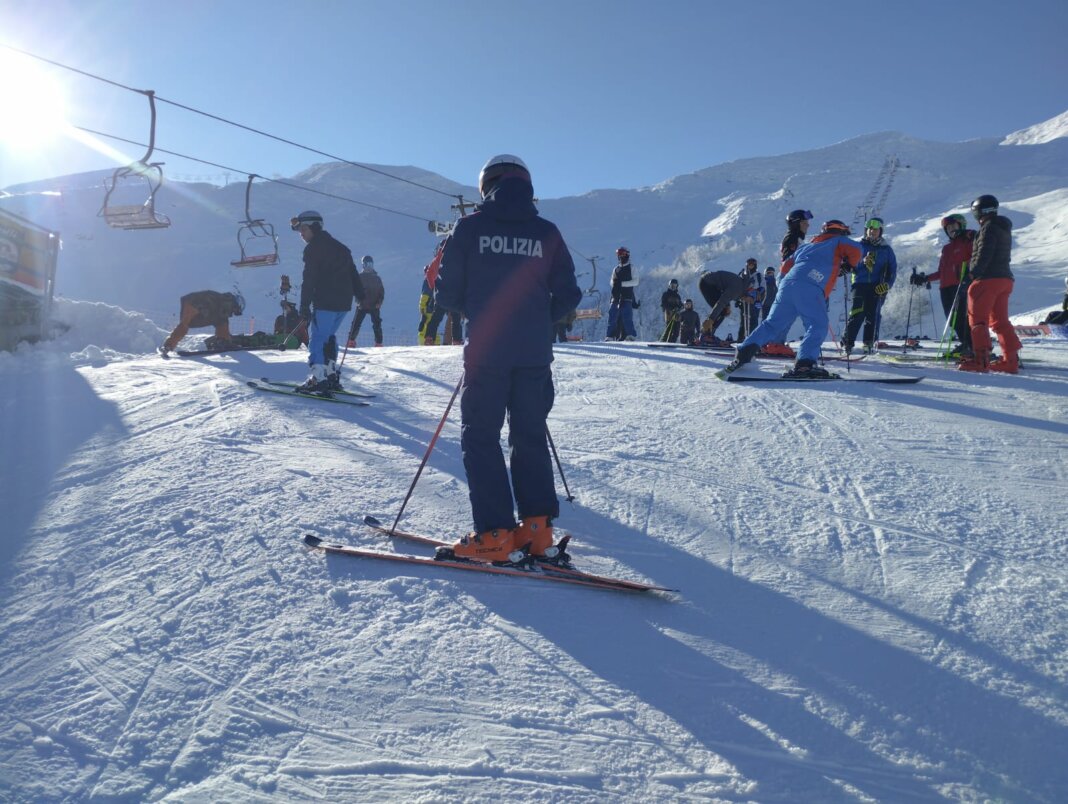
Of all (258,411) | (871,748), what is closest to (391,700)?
(871,748)

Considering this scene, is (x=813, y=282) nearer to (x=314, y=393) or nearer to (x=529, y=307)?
(x=529, y=307)

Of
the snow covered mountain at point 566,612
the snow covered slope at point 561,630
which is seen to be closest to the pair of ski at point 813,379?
A: the snow covered mountain at point 566,612

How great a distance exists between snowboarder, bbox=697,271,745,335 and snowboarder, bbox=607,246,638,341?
2323 millimetres

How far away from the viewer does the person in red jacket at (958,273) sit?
27.2 ft

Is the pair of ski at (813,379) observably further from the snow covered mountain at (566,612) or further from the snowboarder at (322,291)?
the snowboarder at (322,291)

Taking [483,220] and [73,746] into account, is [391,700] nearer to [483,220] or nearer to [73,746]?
[73,746]

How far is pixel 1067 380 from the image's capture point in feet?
21.9

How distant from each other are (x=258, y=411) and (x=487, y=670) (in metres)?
4.36

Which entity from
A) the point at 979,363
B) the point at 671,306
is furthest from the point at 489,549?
the point at 671,306

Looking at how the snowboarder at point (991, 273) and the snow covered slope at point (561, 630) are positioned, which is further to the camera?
the snowboarder at point (991, 273)

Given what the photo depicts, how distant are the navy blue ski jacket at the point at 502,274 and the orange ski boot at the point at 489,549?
2.55 ft

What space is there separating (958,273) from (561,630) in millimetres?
8539

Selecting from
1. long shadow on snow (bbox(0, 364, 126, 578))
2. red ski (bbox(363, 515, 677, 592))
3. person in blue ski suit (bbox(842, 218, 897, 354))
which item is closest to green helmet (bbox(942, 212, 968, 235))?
person in blue ski suit (bbox(842, 218, 897, 354))

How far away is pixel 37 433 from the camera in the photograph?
5172mm
